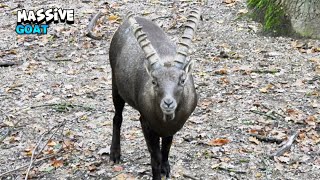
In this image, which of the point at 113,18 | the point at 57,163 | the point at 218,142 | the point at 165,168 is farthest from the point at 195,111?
the point at 113,18

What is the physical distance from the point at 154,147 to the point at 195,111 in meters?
2.20

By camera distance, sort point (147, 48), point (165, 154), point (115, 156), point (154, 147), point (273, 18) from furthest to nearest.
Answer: point (273, 18) < point (115, 156) < point (165, 154) < point (154, 147) < point (147, 48)

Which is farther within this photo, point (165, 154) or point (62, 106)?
point (62, 106)

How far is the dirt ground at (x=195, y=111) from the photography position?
6.26 metres

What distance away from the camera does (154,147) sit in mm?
5453

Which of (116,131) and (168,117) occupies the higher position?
(168,117)

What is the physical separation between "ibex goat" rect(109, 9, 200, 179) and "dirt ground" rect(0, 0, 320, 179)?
1.90ft

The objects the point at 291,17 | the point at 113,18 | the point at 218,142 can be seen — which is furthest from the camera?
the point at 113,18

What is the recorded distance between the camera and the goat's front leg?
5379 mm

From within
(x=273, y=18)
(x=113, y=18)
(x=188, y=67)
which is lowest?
(x=113, y=18)

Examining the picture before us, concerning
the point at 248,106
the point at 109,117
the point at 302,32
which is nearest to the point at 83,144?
the point at 109,117

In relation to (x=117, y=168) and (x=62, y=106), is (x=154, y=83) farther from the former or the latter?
(x=62, y=106)

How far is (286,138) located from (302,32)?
3517 mm

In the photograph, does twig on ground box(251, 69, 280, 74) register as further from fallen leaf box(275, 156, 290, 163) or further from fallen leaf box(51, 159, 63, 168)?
fallen leaf box(51, 159, 63, 168)
